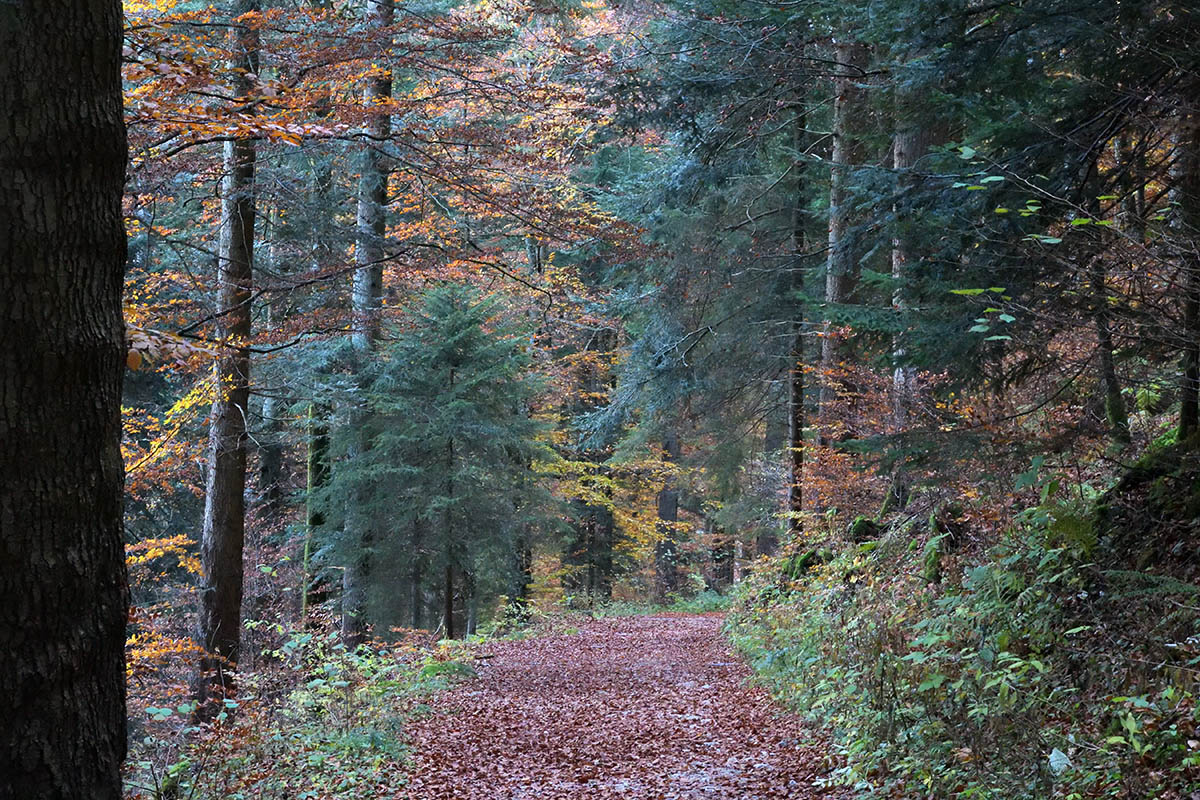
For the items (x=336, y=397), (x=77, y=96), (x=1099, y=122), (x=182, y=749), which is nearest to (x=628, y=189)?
(x=336, y=397)

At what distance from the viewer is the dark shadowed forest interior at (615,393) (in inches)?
116

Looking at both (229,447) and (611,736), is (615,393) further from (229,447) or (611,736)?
(611,736)

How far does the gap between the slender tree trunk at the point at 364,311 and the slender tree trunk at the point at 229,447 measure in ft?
7.83

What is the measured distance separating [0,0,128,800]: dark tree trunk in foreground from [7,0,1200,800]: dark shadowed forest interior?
0.01 metres

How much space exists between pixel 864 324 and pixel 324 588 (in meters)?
9.61

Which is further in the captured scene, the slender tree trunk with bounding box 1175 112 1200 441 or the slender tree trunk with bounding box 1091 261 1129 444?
the slender tree trunk with bounding box 1091 261 1129 444

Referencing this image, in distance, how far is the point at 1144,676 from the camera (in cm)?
466

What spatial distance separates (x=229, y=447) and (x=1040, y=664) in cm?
799

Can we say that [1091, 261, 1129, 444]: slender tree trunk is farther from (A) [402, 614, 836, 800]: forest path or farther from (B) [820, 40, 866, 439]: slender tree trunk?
(B) [820, 40, 866, 439]: slender tree trunk

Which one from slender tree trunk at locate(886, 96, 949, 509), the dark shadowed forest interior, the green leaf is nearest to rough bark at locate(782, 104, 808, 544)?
the dark shadowed forest interior

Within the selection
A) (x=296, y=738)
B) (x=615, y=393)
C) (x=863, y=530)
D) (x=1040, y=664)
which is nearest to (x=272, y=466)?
(x=615, y=393)

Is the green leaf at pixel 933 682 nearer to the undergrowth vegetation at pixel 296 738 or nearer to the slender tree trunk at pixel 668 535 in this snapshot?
the undergrowth vegetation at pixel 296 738

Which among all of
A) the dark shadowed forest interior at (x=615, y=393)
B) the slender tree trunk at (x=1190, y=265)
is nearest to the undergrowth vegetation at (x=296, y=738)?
the dark shadowed forest interior at (x=615, y=393)

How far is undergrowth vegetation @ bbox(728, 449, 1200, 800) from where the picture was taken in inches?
167
